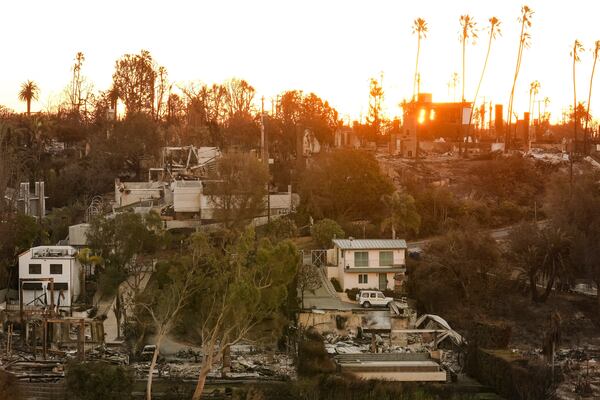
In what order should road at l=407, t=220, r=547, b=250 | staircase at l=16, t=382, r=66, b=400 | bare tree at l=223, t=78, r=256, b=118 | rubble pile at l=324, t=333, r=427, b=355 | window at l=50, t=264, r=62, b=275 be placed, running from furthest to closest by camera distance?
bare tree at l=223, t=78, r=256, b=118, road at l=407, t=220, r=547, b=250, window at l=50, t=264, r=62, b=275, rubble pile at l=324, t=333, r=427, b=355, staircase at l=16, t=382, r=66, b=400

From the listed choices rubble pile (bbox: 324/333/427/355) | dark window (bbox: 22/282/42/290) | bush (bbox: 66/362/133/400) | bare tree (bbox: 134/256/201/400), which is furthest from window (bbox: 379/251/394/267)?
bush (bbox: 66/362/133/400)

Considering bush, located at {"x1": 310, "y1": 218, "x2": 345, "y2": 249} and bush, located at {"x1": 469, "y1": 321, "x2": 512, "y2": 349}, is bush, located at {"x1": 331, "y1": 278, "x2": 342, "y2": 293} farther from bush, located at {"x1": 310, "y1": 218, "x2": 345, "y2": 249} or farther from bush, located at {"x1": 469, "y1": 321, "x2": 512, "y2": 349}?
bush, located at {"x1": 469, "y1": 321, "x2": 512, "y2": 349}

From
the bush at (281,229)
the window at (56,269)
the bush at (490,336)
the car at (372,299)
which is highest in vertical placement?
the bush at (281,229)

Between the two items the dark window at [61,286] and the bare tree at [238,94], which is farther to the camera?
the bare tree at [238,94]

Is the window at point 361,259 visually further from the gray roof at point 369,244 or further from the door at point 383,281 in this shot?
the door at point 383,281

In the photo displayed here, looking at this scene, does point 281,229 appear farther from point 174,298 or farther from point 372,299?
point 174,298

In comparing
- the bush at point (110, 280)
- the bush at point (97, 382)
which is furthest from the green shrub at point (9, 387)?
the bush at point (110, 280)
